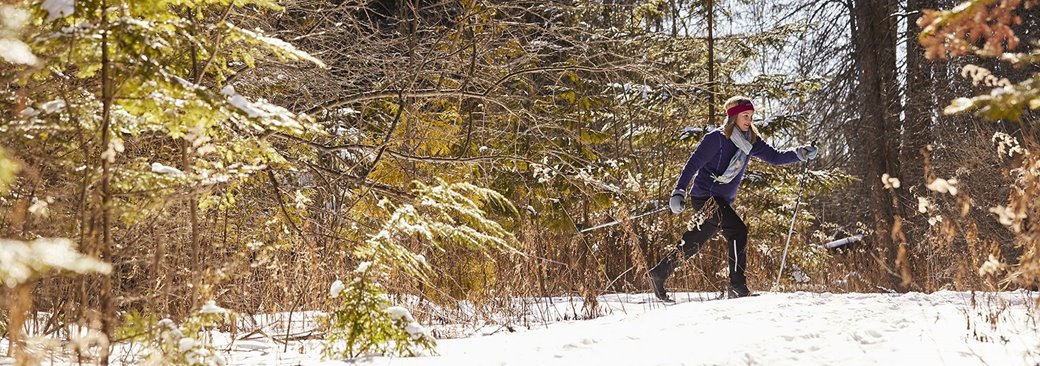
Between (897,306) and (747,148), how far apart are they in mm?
1928

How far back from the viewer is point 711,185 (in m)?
6.54

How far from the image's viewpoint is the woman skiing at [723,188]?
252 inches

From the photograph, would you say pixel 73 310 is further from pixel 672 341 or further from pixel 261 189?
pixel 672 341

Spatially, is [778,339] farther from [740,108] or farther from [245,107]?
[740,108]

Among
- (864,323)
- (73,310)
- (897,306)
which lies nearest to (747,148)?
(897,306)

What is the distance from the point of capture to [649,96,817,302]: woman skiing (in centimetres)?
639

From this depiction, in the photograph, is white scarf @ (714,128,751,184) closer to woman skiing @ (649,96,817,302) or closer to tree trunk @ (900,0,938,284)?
woman skiing @ (649,96,817,302)

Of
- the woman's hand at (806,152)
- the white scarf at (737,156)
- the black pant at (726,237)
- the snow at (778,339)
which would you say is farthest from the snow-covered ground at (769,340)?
the woman's hand at (806,152)

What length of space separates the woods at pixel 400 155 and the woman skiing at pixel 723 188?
1.39 ft

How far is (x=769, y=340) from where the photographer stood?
3822mm

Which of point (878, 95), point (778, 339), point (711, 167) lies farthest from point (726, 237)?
point (878, 95)

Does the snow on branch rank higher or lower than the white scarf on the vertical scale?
lower

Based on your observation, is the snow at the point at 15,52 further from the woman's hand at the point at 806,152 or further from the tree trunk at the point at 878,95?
Answer: the tree trunk at the point at 878,95

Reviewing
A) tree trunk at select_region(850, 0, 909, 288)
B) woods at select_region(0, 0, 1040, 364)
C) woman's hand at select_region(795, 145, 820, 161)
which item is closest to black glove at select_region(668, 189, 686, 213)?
woods at select_region(0, 0, 1040, 364)
